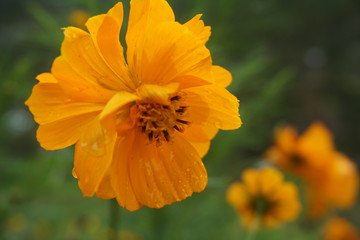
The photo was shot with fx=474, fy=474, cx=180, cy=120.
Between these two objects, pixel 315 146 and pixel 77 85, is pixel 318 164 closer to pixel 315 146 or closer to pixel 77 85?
pixel 315 146

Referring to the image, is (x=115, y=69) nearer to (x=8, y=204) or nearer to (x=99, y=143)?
(x=99, y=143)

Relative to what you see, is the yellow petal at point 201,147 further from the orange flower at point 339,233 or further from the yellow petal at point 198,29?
the orange flower at point 339,233

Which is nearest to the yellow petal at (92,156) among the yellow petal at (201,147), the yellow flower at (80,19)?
the yellow petal at (201,147)

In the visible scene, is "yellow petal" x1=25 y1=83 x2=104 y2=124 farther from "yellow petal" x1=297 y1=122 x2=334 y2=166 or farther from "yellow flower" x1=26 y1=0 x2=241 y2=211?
"yellow petal" x1=297 y1=122 x2=334 y2=166

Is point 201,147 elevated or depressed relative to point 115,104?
depressed

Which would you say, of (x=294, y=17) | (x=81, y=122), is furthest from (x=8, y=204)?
(x=294, y=17)

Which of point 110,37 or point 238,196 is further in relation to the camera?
point 238,196

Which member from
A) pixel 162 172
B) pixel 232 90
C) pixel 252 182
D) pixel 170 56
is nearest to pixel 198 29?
pixel 170 56
